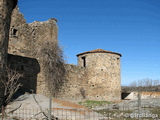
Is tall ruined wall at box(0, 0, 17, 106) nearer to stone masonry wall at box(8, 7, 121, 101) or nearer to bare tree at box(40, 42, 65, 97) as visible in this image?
stone masonry wall at box(8, 7, 121, 101)

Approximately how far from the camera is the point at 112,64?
19828 millimetres

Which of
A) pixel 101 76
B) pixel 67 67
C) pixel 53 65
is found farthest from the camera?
pixel 101 76

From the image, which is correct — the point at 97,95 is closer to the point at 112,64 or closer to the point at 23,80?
the point at 112,64

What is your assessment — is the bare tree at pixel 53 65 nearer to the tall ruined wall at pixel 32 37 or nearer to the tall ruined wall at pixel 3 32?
the tall ruined wall at pixel 32 37

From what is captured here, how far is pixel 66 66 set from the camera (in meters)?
16.8

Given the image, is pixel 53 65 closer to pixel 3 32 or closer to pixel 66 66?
pixel 66 66

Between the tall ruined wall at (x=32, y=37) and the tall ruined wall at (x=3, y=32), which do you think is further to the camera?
the tall ruined wall at (x=32, y=37)

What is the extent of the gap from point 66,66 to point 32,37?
4083mm

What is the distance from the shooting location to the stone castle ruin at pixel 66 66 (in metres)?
13.6

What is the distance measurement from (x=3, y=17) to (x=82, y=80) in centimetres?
1149

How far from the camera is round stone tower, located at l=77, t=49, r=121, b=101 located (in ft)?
63.0

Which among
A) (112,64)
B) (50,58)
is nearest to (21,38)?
(50,58)

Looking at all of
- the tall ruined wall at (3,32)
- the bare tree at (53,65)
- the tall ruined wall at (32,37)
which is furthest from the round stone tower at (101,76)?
the tall ruined wall at (3,32)

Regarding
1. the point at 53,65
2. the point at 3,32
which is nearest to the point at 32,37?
the point at 53,65
